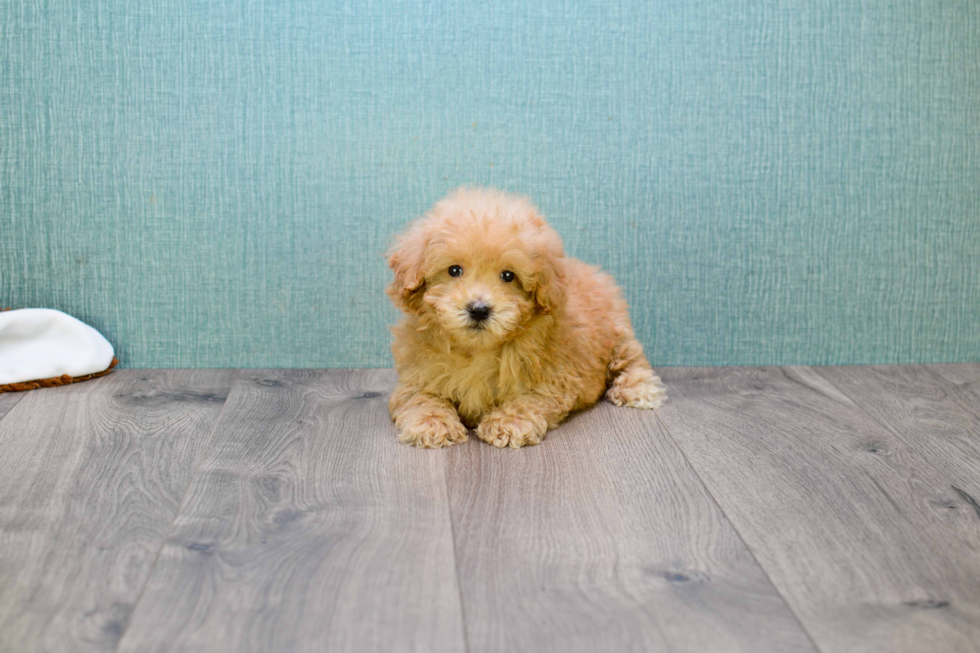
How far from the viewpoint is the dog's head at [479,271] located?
1.99 meters

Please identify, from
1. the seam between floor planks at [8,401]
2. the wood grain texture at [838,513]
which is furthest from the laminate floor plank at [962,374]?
the seam between floor planks at [8,401]

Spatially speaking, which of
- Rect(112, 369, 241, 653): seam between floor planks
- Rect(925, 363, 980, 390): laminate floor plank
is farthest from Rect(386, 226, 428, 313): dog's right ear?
Rect(925, 363, 980, 390): laminate floor plank

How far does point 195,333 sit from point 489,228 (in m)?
1.21

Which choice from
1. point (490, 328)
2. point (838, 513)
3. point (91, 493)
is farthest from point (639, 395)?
point (91, 493)

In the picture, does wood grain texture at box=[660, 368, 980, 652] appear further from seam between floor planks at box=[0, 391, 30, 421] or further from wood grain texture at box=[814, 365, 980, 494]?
seam between floor planks at box=[0, 391, 30, 421]

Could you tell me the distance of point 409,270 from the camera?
205cm

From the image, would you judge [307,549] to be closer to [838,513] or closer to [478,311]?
[478,311]

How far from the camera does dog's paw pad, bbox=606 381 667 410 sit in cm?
242

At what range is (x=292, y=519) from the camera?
168 cm

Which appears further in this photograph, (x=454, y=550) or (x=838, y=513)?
(x=838, y=513)

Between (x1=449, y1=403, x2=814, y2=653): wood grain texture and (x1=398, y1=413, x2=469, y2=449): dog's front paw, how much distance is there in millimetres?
39

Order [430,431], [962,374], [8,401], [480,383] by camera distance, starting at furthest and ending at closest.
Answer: [962,374] < [8,401] < [480,383] < [430,431]

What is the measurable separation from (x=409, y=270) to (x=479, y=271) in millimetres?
172

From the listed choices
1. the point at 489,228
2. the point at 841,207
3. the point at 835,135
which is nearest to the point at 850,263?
the point at 841,207
